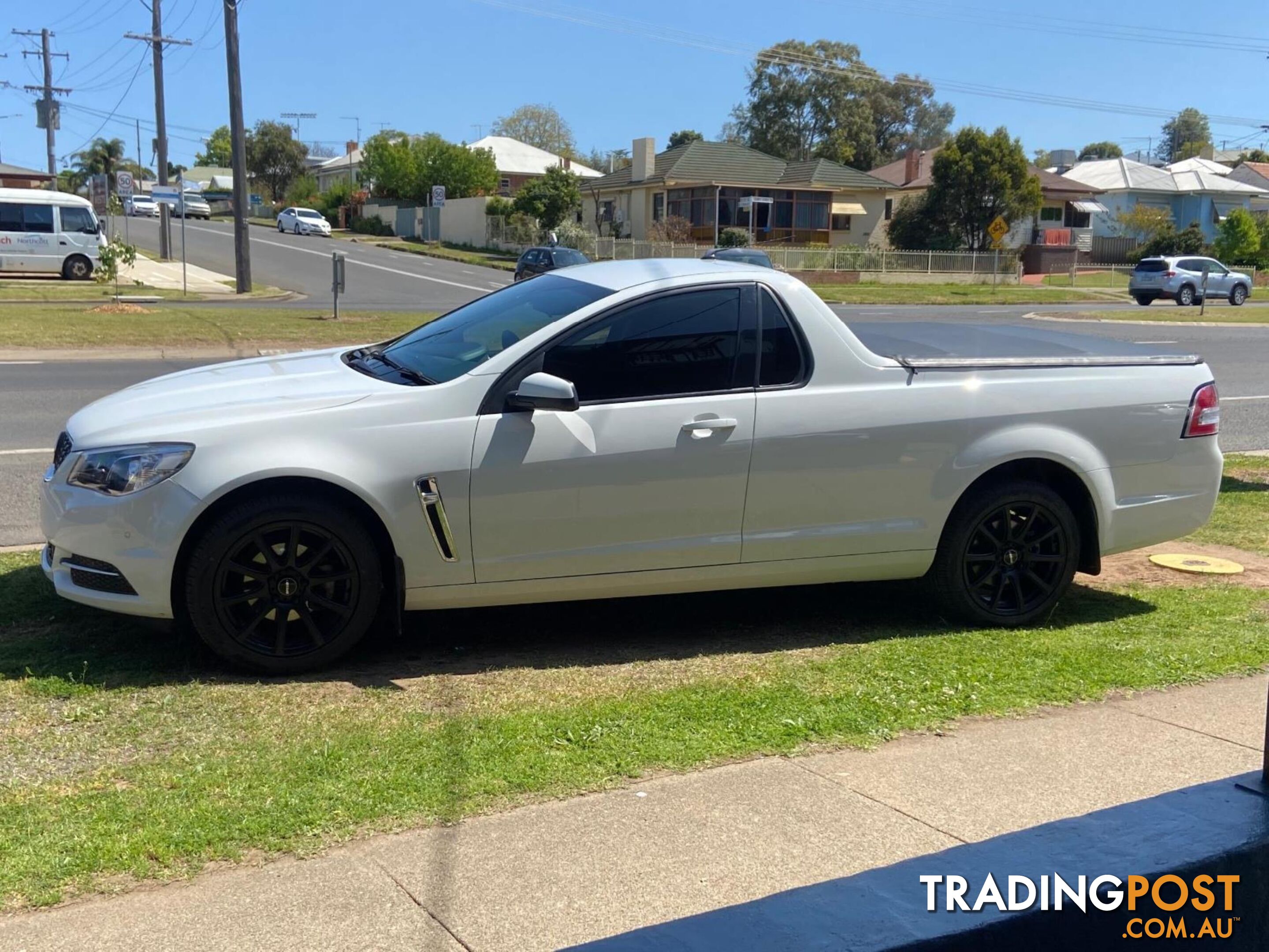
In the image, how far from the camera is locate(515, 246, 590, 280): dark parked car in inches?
1315

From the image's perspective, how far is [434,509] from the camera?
4.98 m

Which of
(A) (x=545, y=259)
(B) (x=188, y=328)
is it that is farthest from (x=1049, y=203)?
(B) (x=188, y=328)

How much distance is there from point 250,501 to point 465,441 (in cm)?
89

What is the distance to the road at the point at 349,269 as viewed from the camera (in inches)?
1271

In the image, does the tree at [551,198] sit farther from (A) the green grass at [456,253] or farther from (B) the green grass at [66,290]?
(B) the green grass at [66,290]

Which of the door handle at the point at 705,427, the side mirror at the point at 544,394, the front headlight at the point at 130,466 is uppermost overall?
the side mirror at the point at 544,394

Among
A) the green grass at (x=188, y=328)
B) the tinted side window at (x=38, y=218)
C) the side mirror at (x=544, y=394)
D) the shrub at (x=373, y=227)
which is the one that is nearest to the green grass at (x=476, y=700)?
the side mirror at (x=544, y=394)

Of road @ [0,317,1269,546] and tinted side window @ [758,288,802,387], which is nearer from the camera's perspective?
tinted side window @ [758,288,802,387]

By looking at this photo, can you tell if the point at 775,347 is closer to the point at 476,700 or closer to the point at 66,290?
the point at 476,700

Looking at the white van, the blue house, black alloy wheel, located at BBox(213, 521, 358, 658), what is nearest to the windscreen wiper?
black alloy wheel, located at BBox(213, 521, 358, 658)

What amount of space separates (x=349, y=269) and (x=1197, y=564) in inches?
1511

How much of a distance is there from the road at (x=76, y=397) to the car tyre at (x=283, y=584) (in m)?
3.00

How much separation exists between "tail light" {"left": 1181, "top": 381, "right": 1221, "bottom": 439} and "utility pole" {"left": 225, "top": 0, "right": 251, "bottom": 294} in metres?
24.0

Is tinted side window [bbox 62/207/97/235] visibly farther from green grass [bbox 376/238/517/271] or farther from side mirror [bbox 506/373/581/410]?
side mirror [bbox 506/373/581/410]
